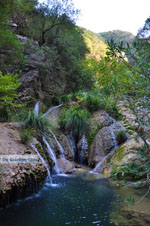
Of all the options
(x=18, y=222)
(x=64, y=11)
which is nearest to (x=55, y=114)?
(x=18, y=222)

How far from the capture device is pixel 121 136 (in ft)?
27.0

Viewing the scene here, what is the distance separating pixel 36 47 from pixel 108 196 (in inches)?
382

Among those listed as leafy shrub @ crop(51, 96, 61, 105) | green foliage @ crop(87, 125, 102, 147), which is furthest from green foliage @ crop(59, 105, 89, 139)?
leafy shrub @ crop(51, 96, 61, 105)

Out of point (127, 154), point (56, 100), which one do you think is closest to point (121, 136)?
point (127, 154)

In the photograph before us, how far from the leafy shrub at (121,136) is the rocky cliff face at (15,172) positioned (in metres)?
4.42

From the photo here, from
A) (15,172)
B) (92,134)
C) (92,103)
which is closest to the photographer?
(15,172)

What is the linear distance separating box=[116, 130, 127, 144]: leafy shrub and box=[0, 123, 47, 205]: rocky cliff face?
4419 mm

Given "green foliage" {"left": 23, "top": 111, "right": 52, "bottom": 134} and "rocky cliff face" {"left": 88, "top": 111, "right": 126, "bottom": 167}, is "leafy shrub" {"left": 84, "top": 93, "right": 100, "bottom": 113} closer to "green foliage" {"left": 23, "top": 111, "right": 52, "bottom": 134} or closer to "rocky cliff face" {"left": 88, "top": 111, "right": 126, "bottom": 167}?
"rocky cliff face" {"left": 88, "top": 111, "right": 126, "bottom": 167}

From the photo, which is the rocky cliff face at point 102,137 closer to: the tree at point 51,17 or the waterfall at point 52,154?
the waterfall at point 52,154

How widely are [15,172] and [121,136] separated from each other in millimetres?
5441

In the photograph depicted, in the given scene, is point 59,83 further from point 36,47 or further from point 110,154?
point 110,154

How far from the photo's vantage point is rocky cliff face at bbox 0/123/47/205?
12.3ft

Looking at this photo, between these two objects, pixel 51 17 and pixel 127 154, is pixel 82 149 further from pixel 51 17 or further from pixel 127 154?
pixel 51 17

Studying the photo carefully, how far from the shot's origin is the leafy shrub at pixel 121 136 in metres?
8.21
